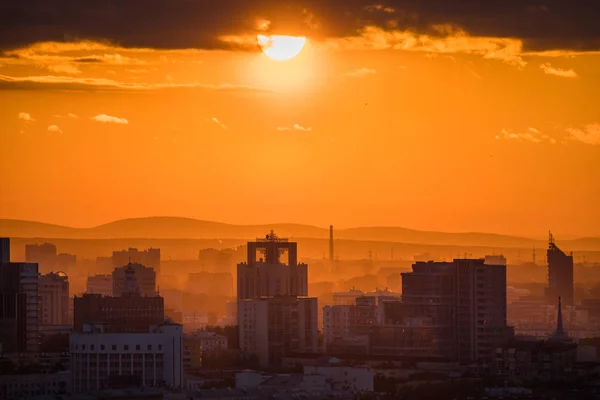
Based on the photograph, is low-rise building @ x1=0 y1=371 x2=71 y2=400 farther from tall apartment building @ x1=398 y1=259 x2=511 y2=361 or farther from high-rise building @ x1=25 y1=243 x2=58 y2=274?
high-rise building @ x1=25 y1=243 x2=58 y2=274

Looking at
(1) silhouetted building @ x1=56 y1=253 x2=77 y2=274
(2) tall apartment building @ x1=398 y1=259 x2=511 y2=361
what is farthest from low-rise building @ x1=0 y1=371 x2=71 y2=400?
(1) silhouetted building @ x1=56 y1=253 x2=77 y2=274

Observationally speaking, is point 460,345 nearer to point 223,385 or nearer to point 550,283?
point 223,385

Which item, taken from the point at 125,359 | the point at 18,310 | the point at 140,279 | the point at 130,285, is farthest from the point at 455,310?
the point at 140,279

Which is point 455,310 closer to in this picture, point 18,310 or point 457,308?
point 457,308

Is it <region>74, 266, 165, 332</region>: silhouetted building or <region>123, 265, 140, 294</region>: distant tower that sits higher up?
<region>123, 265, 140, 294</region>: distant tower

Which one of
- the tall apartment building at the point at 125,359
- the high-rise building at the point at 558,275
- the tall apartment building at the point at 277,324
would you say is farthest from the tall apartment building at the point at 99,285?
the tall apartment building at the point at 125,359

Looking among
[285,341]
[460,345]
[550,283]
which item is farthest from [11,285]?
[550,283]
